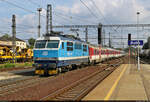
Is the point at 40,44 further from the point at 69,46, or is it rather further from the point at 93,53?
the point at 93,53

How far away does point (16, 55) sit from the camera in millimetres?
40688

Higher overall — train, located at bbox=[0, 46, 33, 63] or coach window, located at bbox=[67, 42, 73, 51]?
coach window, located at bbox=[67, 42, 73, 51]

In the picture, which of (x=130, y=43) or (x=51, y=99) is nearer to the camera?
(x=51, y=99)

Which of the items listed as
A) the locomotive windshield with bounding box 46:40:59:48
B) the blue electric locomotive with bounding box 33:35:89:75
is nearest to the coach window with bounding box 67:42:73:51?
the blue electric locomotive with bounding box 33:35:89:75

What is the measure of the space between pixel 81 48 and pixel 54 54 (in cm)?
684

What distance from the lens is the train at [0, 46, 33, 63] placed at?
117 ft

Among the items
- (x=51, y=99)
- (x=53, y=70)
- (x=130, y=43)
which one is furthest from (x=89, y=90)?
(x=130, y=43)

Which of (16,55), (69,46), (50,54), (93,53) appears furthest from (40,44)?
(16,55)

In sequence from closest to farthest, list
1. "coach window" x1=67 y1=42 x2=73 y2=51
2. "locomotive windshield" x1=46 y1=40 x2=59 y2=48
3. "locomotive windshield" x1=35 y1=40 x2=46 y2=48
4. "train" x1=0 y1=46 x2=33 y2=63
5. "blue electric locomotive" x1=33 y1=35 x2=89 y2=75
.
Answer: "blue electric locomotive" x1=33 y1=35 x2=89 y2=75 < "locomotive windshield" x1=46 y1=40 x2=59 y2=48 < "locomotive windshield" x1=35 y1=40 x2=46 y2=48 < "coach window" x1=67 y1=42 x2=73 y2=51 < "train" x1=0 y1=46 x2=33 y2=63

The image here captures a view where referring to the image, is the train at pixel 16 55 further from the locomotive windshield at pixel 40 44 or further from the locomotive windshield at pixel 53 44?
the locomotive windshield at pixel 53 44

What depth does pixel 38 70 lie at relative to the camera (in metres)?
15.8

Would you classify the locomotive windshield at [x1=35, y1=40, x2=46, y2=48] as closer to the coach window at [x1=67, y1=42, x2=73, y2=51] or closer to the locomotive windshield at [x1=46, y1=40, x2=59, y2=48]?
the locomotive windshield at [x1=46, y1=40, x2=59, y2=48]

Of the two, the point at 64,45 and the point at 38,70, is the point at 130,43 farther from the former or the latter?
the point at 38,70

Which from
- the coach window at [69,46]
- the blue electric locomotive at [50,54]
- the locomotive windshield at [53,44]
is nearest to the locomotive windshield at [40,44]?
the blue electric locomotive at [50,54]
